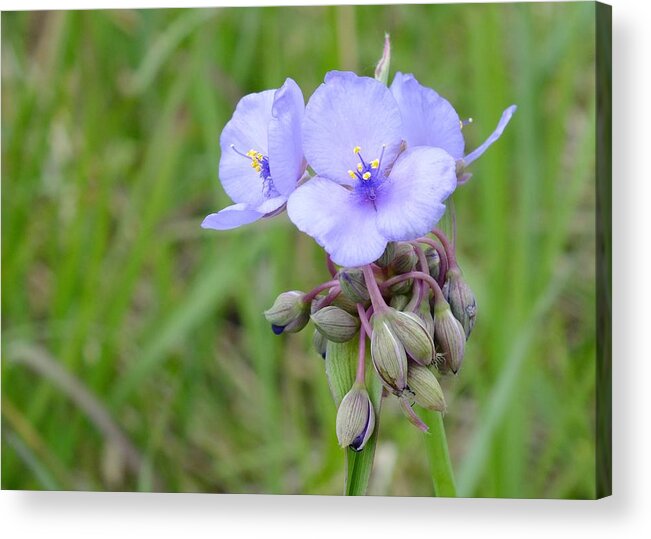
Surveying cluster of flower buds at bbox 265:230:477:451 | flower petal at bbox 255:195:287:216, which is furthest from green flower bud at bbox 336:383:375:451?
flower petal at bbox 255:195:287:216

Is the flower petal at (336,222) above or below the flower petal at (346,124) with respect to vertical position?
below

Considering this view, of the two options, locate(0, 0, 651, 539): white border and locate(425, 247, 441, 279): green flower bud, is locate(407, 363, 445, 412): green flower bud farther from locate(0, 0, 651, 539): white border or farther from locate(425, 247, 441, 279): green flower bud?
locate(0, 0, 651, 539): white border

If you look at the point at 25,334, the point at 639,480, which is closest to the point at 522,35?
the point at 639,480

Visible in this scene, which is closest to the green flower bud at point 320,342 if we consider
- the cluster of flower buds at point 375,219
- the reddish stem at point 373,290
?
the cluster of flower buds at point 375,219

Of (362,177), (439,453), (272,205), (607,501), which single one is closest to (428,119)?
(362,177)

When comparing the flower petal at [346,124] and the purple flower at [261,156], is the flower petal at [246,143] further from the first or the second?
the flower petal at [346,124]

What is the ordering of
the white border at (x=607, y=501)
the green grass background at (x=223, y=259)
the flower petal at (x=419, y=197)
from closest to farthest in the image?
the flower petal at (x=419, y=197) → the white border at (x=607, y=501) → the green grass background at (x=223, y=259)
